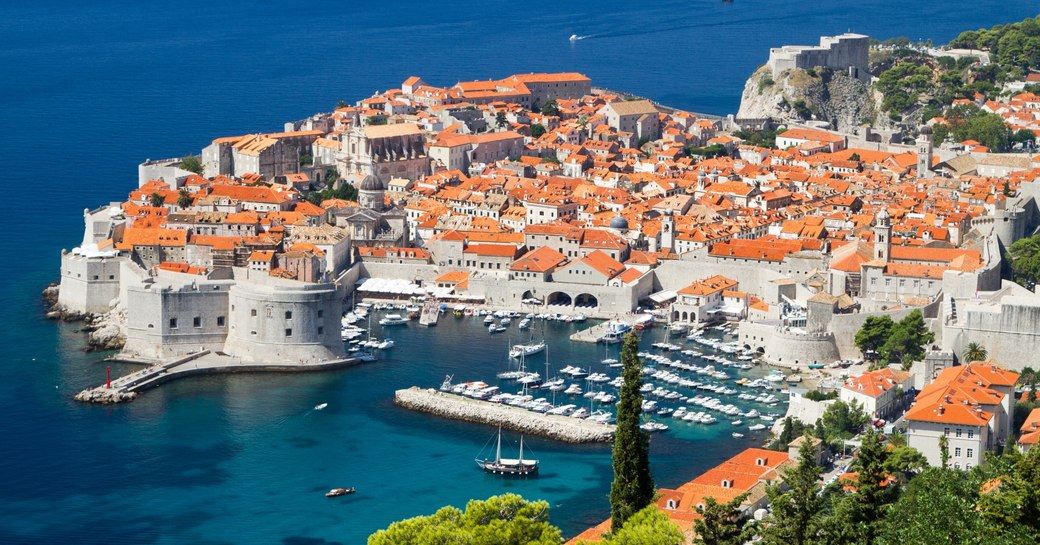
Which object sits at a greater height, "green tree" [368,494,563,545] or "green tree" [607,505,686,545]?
"green tree" [607,505,686,545]

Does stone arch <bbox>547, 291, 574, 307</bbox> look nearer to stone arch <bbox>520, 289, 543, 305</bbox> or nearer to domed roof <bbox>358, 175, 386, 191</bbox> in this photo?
stone arch <bbox>520, 289, 543, 305</bbox>

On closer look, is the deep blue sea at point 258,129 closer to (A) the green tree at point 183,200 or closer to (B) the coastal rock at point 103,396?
(B) the coastal rock at point 103,396

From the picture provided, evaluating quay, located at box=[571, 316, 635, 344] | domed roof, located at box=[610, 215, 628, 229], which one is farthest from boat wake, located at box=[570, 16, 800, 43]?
quay, located at box=[571, 316, 635, 344]

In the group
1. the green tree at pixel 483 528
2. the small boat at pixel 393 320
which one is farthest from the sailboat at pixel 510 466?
the small boat at pixel 393 320

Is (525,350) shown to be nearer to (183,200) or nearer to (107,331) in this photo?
(107,331)

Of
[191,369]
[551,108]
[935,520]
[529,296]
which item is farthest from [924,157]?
[935,520]
